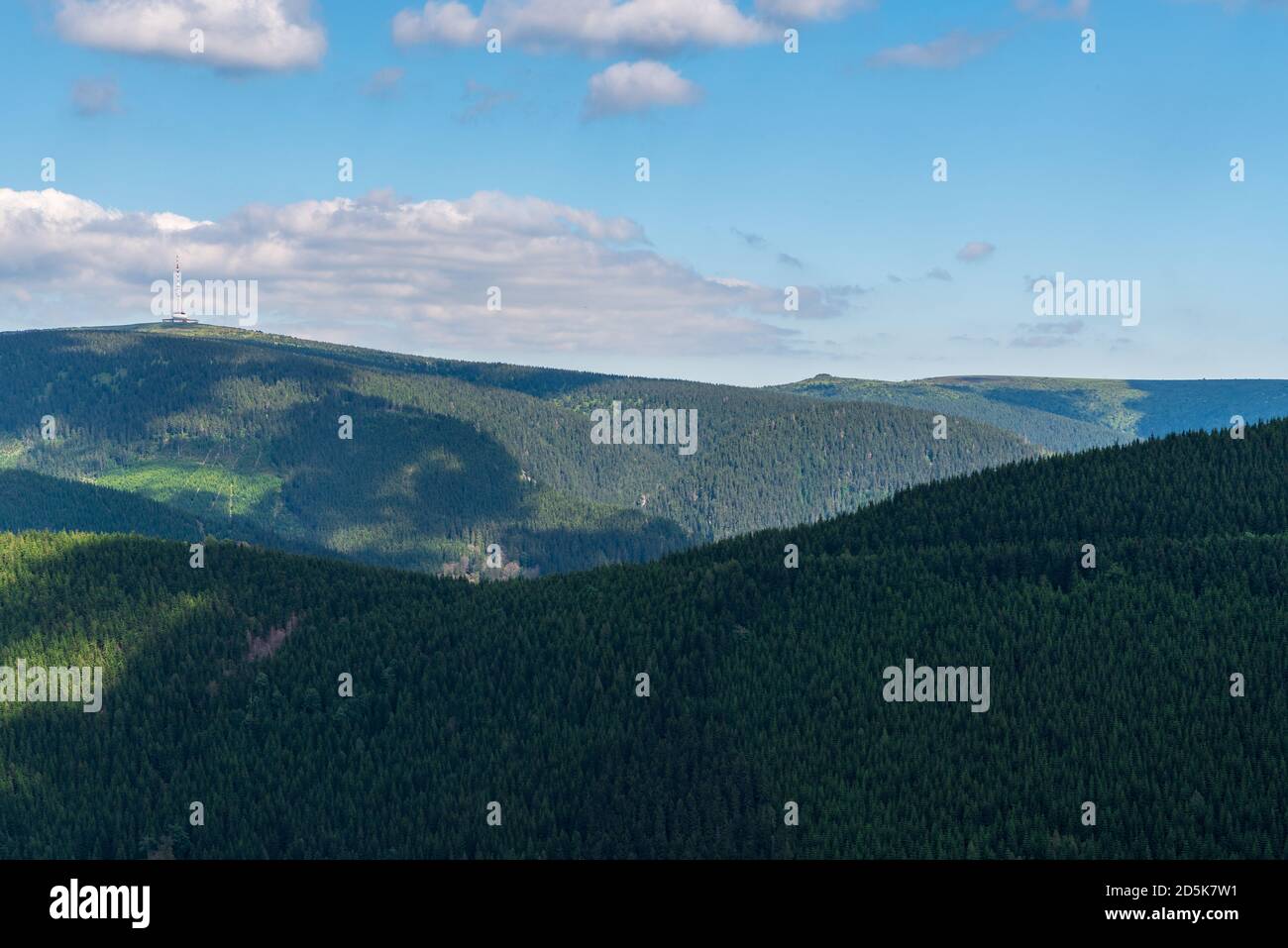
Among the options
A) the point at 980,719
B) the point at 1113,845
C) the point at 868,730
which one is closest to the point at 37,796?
the point at 868,730

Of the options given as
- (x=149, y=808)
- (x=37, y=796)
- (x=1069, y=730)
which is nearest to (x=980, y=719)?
(x=1069, y=730)

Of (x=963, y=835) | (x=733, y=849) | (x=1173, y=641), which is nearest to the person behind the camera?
(x=963, y=835)

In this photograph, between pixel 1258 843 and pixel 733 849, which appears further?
pixel 733 849
